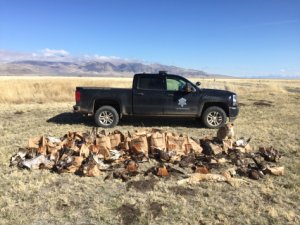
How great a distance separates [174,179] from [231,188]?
112 centimetres

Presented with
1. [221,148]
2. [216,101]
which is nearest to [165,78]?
[216,101]

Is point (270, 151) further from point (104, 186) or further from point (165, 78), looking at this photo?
point (165, 78)

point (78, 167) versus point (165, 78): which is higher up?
point (165, 78)

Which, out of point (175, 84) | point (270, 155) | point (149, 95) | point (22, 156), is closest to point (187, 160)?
point (270, 155)

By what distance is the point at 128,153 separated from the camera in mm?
8664

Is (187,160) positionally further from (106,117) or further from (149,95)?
(106,117)

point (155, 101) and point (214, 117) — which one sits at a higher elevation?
point (155, 101)

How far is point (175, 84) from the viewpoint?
13.2 metres

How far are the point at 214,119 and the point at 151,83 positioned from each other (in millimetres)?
2574

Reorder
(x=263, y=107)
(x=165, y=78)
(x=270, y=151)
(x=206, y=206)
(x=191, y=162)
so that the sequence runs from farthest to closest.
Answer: (x=263, y=107)
(x=165, y=78)
(x=270, y=151)
(x=191, y=162)
(x=206, y=206)

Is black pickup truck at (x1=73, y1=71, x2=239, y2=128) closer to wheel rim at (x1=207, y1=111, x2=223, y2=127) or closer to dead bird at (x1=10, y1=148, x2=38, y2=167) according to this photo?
wheel rim at (x1=207, y1=111, x2=223, y2=127)

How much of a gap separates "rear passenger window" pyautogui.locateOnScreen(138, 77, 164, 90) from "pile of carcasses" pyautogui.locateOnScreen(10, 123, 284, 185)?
4046 mm

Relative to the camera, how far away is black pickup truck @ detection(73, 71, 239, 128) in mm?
12961

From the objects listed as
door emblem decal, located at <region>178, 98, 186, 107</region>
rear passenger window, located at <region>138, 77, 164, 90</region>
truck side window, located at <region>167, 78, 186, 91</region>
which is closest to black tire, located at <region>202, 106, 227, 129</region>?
door emblem decal, located at <region>178, 98, 186, 107</region>
